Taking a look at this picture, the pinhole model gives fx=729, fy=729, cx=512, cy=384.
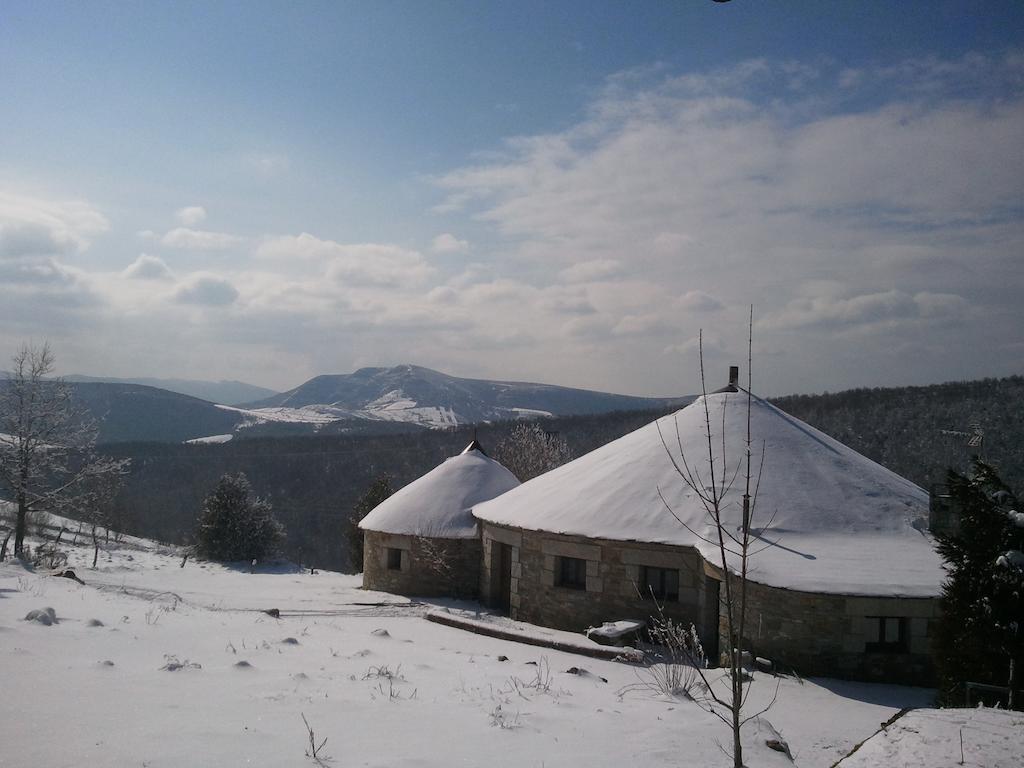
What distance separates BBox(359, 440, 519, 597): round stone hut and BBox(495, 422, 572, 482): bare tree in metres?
14.8

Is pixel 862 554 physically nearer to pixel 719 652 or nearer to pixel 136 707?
pixel 719 652

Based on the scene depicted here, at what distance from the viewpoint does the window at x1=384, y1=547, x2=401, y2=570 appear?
20.1m

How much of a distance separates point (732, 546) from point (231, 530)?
32339 mm

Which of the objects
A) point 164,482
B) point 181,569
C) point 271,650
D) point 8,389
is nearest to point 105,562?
point 181,569

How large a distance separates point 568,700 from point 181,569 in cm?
2959

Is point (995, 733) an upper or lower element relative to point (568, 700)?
upper

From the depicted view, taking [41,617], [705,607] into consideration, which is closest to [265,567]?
[41,617]

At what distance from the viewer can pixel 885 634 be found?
1010cm

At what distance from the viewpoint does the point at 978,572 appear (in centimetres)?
712

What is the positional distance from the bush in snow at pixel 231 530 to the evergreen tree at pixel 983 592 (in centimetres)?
3591

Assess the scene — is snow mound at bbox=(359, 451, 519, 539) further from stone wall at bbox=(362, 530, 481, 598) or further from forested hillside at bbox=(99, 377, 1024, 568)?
forested hillside at bbox=(99, 377, 1024, 568)

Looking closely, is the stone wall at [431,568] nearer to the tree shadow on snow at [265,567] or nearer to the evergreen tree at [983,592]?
the evergreen tree at [983,592]

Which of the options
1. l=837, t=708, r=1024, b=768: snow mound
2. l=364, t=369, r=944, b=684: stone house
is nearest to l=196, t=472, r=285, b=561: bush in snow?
l=364, t=369, r=944, b=684: stone house

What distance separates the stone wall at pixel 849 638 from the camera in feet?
32.1
